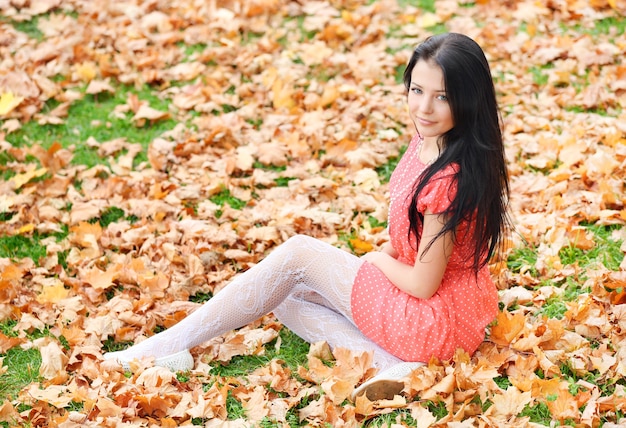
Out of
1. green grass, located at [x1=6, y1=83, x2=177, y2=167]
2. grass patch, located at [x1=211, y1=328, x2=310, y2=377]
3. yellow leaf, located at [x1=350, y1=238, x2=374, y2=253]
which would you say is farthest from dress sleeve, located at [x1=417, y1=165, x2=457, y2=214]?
green grass, located at [x1=6, y1=83, x2=177, y2=167]

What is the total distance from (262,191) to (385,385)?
1766mm

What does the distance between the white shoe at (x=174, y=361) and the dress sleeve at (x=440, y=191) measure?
104cm

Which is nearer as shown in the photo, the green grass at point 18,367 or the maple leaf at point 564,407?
the maple leaf at point 564,407

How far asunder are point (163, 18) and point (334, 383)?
388 centimetres

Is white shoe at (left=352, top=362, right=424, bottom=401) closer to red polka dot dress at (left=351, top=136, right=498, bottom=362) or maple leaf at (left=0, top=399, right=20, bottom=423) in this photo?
red polka dot dress at (left=351, top=136, right=498, bottom=362)

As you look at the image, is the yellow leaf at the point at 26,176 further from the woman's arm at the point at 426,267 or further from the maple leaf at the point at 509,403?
the maple leaf at the point at 509,403

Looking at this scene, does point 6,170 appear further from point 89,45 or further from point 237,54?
point 237,54

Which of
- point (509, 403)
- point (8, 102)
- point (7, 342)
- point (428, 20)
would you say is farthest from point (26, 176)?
point (428, 20)

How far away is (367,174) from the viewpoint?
4.09 m

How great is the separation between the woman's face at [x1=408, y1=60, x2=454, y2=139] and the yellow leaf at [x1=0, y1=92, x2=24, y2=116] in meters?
3.03

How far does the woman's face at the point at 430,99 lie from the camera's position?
246 centimetres

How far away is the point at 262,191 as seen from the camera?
4090mm

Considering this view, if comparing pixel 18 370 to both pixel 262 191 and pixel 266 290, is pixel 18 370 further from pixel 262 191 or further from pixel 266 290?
pixel 262 191

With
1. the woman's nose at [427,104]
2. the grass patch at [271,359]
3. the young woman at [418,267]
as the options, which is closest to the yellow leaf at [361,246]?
the young woman at [418,267]
